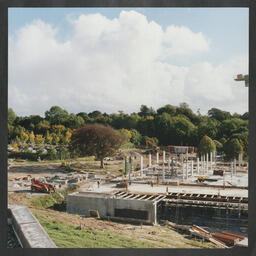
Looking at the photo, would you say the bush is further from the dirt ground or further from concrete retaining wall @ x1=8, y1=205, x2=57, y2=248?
concrete retaining wall @ x1=8, y1=205, x2=57, y2=248

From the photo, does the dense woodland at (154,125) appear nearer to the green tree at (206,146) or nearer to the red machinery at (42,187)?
the green tree at (206,146)

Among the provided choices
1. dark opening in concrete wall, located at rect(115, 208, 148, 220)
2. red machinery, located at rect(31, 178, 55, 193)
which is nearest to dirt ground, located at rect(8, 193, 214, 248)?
dark opening in concrete wall, located at rect(115, 208, 148, 220)

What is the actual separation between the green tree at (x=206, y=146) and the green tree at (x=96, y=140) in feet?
7.24

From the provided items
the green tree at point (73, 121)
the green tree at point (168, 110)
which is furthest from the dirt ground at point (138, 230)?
the green tree at point (168, 110)

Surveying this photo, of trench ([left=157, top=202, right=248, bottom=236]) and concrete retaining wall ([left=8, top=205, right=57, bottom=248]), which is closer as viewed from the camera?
concrete retaining wall ([left=8, top=205, right=57, bottom=248])

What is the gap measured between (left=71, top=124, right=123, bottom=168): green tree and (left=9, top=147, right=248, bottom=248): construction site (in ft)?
2.48

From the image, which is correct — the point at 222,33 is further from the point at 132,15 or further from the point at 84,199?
the point at 84,199

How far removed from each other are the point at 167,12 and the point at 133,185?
4358mm

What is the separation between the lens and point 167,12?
376cm

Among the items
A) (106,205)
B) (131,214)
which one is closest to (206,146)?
(131,214)

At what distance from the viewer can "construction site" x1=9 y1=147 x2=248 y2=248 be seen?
17.3 feet

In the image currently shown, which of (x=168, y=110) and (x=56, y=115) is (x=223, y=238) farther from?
(x=56, y=115)

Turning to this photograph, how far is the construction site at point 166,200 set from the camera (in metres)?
5.26

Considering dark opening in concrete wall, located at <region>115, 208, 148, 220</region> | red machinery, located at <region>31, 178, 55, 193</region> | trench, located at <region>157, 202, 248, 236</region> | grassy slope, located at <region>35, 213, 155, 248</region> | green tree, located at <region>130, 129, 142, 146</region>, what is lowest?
trench, located at <region>157, 202, 248, 236</region>
